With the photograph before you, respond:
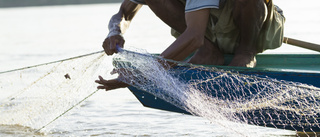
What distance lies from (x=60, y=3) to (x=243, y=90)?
38.0 m

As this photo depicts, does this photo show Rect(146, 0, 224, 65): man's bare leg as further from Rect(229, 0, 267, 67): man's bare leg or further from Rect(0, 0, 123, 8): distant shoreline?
Rect(0, 0, 123, 8): distant shoreline

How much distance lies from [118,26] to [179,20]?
0.50 m

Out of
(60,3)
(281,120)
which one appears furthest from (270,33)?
(60,3)

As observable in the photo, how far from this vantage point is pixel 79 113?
5.93 meters

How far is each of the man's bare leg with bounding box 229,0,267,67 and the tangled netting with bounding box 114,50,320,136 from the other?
0.50 m

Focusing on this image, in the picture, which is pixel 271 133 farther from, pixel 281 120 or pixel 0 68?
pixel 0 68

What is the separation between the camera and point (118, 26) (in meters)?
4.25

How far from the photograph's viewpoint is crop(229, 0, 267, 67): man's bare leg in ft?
13.4

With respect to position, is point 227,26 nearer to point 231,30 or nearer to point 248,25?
Answer: point 231,30

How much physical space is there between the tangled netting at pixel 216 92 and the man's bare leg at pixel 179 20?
58 cm

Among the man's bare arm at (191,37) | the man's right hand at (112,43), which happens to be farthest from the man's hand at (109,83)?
the man's bare arm at (191,37)

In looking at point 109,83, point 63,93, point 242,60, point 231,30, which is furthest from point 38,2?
point 109,83

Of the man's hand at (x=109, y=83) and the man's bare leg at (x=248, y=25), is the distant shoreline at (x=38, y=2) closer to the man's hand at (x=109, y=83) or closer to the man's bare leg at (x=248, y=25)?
the man's bare leg at (x=248, y=25)

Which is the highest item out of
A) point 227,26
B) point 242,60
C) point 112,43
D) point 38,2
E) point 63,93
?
point 38,2
